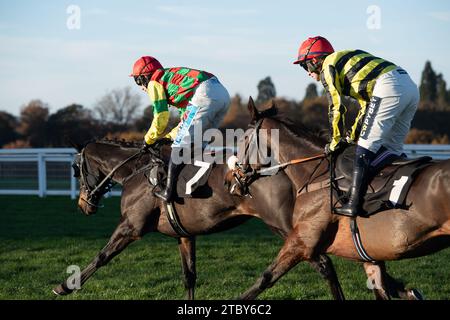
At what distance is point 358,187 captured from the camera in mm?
4820

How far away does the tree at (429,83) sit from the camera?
40.1m

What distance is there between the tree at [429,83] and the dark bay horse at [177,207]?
35.3 meters

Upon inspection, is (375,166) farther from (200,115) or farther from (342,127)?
(200,115)

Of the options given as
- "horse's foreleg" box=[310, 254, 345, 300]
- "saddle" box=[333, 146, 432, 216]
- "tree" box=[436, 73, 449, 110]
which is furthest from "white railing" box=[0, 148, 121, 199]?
"tree" box=[436, 73, 449, 110]

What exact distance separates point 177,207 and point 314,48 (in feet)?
6.13

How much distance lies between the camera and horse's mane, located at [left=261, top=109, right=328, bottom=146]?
18.0ft

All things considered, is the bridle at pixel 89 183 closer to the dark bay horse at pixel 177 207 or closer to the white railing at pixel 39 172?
the dark bay horse at pixel 177 207

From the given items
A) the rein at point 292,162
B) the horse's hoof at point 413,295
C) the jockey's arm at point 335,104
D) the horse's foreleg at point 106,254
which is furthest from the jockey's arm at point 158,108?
the horse's hoof at point 413,295

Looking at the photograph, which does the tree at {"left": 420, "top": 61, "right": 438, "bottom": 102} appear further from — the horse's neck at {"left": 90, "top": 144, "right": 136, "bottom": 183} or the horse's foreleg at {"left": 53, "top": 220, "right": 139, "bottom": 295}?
the horse's foreleg at {"left": 53, "top": 220, "right": 139, "bottom": 295}

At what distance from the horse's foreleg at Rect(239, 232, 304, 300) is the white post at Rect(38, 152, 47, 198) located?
11604 millimetres

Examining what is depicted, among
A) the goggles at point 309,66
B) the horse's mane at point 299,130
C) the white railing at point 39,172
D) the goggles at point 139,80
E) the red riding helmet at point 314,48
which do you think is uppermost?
the red riding helmet at point 314,48

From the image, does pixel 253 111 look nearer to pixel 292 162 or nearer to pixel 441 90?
pixel 292 162

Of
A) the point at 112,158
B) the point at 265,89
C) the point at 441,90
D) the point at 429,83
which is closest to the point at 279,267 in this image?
the point at 112,158
